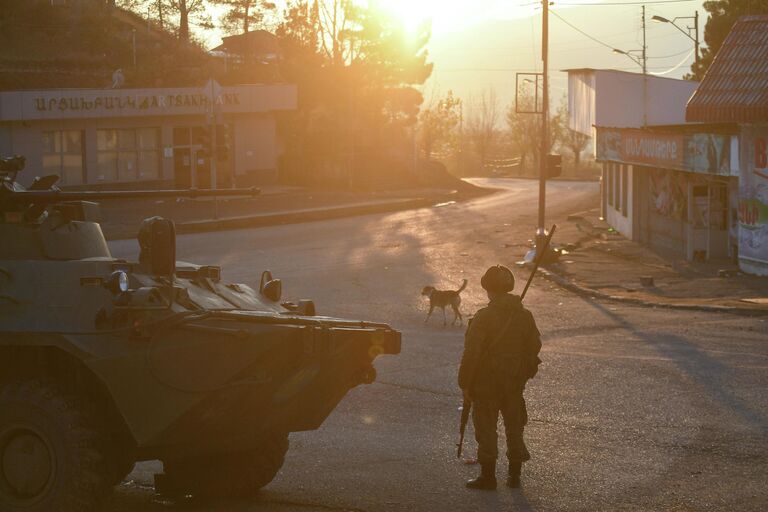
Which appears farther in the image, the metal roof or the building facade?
the building facade

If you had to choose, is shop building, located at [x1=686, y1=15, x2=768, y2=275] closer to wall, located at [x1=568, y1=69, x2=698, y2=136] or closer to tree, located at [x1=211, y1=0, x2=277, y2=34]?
wall, located at [x1=568, y1=69, x2=698, y2=136]


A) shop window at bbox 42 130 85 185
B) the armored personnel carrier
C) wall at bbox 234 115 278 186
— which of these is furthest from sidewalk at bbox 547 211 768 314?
wall at bbox 234 115 278 186

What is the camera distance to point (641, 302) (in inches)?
859

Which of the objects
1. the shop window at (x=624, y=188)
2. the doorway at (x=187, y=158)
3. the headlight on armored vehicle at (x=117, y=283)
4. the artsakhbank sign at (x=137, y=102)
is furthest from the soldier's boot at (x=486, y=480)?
the doorway at (x=187, y=158)

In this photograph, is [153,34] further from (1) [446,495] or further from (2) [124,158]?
(1) [446,495]

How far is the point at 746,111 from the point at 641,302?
456 centimetres

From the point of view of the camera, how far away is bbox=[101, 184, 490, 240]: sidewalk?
3841cm

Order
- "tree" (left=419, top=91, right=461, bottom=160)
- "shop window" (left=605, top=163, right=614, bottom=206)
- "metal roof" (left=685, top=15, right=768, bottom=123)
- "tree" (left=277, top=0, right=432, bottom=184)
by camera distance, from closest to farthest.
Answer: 1. "metal roof" (left=685, top=15, right=768, bottom=123)
2. "shop window" (left=605, top=163, right=614, bottom=206)
3. "tree" (left=277, top=0, right=432, bottom=184)
4. "tree" (left=419, top=91, right=461, bottom=160)

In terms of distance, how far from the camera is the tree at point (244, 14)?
226 ft

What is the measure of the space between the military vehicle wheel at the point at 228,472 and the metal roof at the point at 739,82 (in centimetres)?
1668

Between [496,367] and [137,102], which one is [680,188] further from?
[137,102]

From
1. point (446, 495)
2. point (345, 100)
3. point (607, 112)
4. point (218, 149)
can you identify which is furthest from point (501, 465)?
point (345, 100)

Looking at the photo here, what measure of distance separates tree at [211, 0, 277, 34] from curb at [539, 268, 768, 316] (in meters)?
45.8

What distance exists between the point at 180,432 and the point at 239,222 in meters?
31.3
